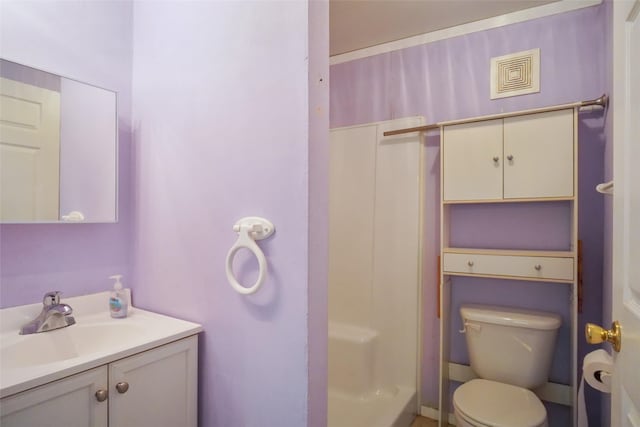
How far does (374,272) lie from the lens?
89.9 inches

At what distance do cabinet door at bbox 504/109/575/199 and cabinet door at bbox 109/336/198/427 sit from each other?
169 centimetres

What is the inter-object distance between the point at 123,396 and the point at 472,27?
248 cm

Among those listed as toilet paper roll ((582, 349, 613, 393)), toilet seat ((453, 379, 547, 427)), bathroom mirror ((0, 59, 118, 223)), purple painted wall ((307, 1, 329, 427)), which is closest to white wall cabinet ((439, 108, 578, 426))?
toilet seat ((453, 379, 547, 427))

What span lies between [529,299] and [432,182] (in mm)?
862

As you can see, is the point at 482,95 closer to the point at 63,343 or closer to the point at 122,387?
the point at 122,387

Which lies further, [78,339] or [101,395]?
[78,339]

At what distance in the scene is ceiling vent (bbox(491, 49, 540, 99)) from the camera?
73.0 inches

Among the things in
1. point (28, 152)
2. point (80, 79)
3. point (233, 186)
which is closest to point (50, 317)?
point (28, 152)

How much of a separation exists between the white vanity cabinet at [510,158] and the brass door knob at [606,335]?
104 centimetres

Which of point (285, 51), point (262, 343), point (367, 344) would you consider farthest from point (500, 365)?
point (285, 51)

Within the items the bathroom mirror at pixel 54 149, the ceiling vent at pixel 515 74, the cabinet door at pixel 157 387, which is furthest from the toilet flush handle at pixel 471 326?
the bathroom mirror at pixel 54 149

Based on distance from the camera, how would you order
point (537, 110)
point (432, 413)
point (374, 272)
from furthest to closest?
point (374, 272)
point (432, 413)
point (537, 110)

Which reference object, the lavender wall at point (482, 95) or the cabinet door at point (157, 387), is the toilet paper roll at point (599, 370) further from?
the cabinet door at point (157, 387)

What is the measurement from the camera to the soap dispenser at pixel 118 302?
1.31 meters
